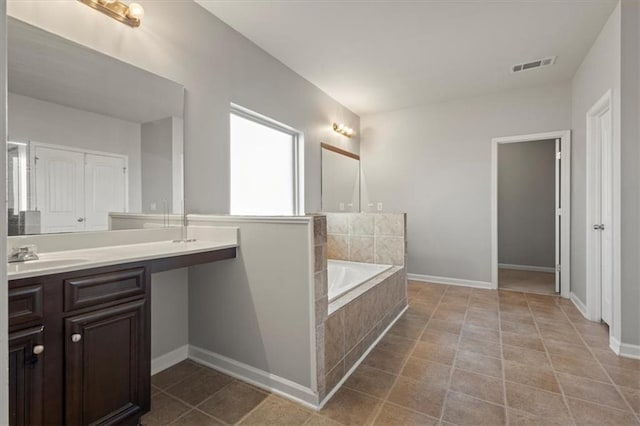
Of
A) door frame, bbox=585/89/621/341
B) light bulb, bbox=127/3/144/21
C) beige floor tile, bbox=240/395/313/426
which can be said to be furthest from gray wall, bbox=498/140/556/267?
light bulb, bbox=127/3/144/21

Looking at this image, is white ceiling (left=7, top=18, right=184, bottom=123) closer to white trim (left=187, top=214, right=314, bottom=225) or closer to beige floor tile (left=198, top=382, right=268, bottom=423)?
white trim (left=187, top=214, right=314, bottom=225)

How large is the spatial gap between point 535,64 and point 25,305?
440cm

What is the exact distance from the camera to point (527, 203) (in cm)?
525

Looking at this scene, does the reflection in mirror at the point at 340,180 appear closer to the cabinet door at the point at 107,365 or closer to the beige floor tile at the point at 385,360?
the beige floor tile at the point at 385,360

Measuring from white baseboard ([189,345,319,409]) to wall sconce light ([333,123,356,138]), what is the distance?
10.3ft

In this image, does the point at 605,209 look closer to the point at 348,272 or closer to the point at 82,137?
the point at 348,272

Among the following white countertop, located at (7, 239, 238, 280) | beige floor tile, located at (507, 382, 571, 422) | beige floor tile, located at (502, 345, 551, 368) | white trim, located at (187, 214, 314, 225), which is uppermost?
white trim, located at (187, 214, 314, 225)

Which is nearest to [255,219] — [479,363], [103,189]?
[103,189]

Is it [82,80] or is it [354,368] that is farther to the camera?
[354,368]

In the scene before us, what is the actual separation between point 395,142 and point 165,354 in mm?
3991

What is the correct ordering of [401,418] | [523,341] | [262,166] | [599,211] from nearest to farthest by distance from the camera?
[401,418], [523,341], [599,211], [262,166]

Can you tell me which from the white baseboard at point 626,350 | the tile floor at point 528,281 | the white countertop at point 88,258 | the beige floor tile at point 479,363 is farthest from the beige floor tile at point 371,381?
the tile floor at point 528,281

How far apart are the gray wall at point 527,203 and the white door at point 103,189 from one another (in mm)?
5666

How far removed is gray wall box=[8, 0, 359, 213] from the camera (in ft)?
5.47
